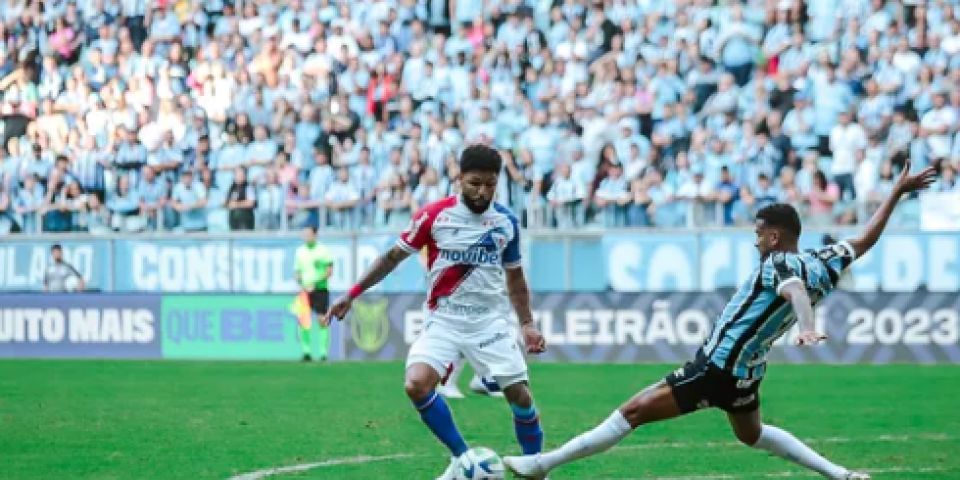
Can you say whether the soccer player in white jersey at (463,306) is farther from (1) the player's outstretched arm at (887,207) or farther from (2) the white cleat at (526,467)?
(1) the player's outstretched arm at (887,207)

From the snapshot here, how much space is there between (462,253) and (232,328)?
644 inches

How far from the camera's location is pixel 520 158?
26.0m

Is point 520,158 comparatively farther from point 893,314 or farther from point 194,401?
point 194,401

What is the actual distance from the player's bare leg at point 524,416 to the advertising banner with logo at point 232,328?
15.8 meters

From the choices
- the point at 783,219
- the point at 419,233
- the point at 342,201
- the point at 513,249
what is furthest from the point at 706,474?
the point at 342,201

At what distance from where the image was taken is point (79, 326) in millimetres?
27125

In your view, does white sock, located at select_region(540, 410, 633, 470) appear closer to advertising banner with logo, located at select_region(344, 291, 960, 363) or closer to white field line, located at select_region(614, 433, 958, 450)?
white field line, located at select_region(614, 433, 958, 450)

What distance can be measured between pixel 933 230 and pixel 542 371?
539cm

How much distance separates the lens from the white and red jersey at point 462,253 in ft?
34.6

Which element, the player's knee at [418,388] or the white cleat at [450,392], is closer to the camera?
the player's knee at [418,388]

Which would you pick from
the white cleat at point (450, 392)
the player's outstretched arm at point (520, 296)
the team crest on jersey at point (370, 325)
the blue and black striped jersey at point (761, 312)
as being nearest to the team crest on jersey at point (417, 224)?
the player's outstretched arm at point (520, 296)

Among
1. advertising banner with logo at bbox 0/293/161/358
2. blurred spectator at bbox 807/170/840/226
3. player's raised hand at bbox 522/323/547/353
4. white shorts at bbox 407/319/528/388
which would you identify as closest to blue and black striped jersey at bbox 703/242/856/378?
player's raised hand at bbox 522/323/547/353

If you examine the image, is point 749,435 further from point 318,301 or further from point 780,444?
point 318,301

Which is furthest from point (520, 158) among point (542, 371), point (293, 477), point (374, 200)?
point (293, 477)
